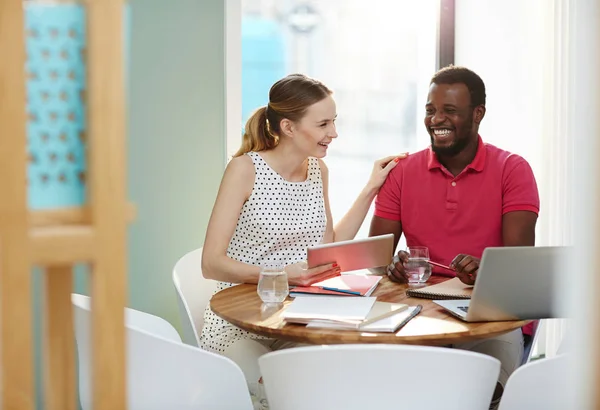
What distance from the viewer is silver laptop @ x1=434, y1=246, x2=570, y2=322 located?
70.2 inches

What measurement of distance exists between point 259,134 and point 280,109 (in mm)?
123

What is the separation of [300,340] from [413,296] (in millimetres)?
534

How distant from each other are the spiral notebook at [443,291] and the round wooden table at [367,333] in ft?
0.12

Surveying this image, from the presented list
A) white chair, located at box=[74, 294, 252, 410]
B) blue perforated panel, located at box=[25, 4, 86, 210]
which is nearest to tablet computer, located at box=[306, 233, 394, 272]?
white chair, located at box=[74, 294, 252, 410]

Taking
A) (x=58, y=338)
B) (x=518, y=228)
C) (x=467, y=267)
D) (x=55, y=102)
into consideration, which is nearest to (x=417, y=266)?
(x=467, y=267)

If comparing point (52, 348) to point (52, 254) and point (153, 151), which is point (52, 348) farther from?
point (153, 151)

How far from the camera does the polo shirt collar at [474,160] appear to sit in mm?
2723

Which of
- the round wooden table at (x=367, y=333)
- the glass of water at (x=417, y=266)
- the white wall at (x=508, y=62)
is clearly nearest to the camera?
the round wooden table at (x=367, y=333)

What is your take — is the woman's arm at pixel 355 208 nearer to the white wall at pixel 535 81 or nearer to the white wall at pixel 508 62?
the white wall at pixel 535 81

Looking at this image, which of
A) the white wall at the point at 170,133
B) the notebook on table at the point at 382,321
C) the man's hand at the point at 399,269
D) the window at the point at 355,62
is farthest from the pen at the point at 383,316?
the window at the point at 355,62

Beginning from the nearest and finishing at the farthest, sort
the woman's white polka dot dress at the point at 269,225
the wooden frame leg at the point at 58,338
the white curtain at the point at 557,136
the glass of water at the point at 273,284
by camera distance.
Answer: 1. the wooden frame leg at the point at 58,338
2. the glass of water at the point at 273,284
3. the woman's white polka dot dress at the point at 269,225
4. the white curtain at the point at 557,136

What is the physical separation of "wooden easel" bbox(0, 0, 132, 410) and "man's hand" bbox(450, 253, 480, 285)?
4.78ft

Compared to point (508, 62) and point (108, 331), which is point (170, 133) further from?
point (108, 331)

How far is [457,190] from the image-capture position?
2.75 m
